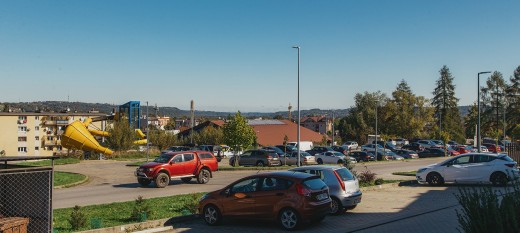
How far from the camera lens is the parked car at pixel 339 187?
14391 millimetres

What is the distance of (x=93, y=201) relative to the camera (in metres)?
19.3

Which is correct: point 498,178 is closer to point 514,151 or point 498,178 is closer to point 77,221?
point 514,151

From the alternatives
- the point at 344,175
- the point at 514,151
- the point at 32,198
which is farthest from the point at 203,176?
the point at 514,151

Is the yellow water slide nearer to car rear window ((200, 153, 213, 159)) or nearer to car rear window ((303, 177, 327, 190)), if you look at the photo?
car rear window ((200, 153, 213, 159))

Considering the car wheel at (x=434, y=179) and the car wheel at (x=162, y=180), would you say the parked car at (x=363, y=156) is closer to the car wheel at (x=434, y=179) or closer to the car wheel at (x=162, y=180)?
the car wheel at (x=434, y=179)

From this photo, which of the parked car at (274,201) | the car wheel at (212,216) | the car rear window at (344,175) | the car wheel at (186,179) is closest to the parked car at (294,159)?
the car wheel at (186,179)

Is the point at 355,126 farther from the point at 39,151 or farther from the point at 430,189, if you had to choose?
the point at 430,189

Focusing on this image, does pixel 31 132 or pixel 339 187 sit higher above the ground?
pixel 31 132

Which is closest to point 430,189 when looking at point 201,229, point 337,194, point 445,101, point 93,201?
point 337,194

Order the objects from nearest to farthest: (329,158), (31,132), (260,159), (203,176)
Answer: (203,176), (260,159), (329,158), (31,132)

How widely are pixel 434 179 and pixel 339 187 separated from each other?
35.6ft

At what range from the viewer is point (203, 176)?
26.1 metres

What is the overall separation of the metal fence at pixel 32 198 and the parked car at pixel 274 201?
4864mm

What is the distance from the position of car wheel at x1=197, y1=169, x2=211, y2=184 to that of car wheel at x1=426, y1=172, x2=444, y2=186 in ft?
37.0
